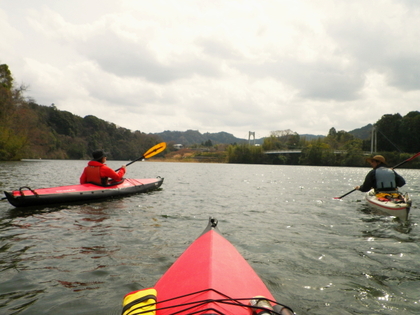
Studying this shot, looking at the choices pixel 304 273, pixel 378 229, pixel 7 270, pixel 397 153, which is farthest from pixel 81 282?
pixel 397 153

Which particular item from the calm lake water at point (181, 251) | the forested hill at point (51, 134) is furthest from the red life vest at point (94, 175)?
the forested hill at point (51, 134)

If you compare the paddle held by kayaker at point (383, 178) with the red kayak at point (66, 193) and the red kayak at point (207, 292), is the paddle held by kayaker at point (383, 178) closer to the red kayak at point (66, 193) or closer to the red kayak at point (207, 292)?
the red kayak at point (207, 292)

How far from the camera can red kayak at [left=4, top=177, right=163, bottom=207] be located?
7863mm

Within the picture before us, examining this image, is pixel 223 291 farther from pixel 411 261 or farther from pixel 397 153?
pixel 397 153

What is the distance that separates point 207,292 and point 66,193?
8.06 m

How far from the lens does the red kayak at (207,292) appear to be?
6.79 ft

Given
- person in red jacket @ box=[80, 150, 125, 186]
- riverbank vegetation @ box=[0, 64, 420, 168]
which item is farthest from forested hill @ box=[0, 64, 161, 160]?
person in red jacket @ box=[80, 150, 125, 186]

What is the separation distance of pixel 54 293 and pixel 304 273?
3406 mm

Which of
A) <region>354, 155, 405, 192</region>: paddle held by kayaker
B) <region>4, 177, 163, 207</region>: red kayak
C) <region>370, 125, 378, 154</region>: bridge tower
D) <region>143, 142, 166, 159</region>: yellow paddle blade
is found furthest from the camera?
<region>370, 125, 378, 154</region>: bridge tower

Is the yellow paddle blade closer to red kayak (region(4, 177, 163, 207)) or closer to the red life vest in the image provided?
red kayak (region(4, 177, 163, 207))

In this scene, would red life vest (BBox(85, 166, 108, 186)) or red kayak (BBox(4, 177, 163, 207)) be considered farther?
red life vest (BBox(85, 166, 108, 186))

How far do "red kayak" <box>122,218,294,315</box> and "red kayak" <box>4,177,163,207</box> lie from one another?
6686 mm

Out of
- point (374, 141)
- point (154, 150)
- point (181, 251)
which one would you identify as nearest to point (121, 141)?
point (374, 141)

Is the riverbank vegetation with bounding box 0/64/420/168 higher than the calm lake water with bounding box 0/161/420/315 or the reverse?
higher
